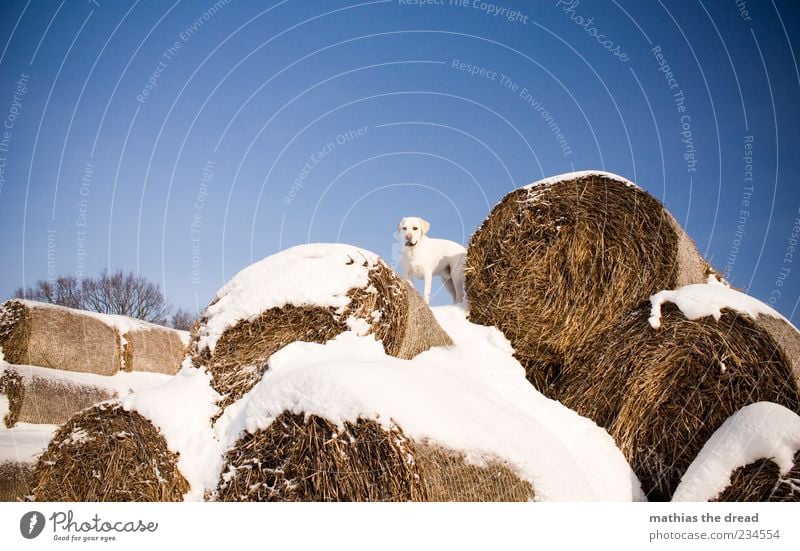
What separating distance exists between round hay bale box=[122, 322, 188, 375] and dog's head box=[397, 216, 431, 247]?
119 inches

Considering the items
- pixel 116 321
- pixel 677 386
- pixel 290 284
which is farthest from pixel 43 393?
pixel 677 386

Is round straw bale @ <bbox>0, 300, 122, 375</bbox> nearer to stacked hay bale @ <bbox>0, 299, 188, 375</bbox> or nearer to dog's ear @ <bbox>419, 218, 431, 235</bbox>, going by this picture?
stacked hay bale @ <bbox>0, 299, 188, 375</bbox>

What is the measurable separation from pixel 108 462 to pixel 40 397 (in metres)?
4.12

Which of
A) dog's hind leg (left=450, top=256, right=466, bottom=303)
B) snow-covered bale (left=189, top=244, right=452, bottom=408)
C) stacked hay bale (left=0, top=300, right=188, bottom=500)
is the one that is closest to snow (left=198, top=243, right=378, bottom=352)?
snow-covered bale (left=189, top=244, right=452, bottom=408)

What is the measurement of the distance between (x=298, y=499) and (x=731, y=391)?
85.4 inches

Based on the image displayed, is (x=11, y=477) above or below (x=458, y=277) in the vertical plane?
below

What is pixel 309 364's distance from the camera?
9.87 feet

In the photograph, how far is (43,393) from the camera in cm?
647

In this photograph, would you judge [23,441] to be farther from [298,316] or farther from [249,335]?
[298,316]

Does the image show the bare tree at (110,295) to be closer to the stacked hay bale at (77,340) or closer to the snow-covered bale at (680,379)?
the stacked hay bale at (77,340)

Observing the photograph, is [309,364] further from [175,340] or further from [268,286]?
[175,340]

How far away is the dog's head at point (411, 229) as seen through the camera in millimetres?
5547

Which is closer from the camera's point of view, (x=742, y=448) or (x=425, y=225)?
(x=742, y=448)

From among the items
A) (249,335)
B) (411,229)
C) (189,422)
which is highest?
(411,229)
